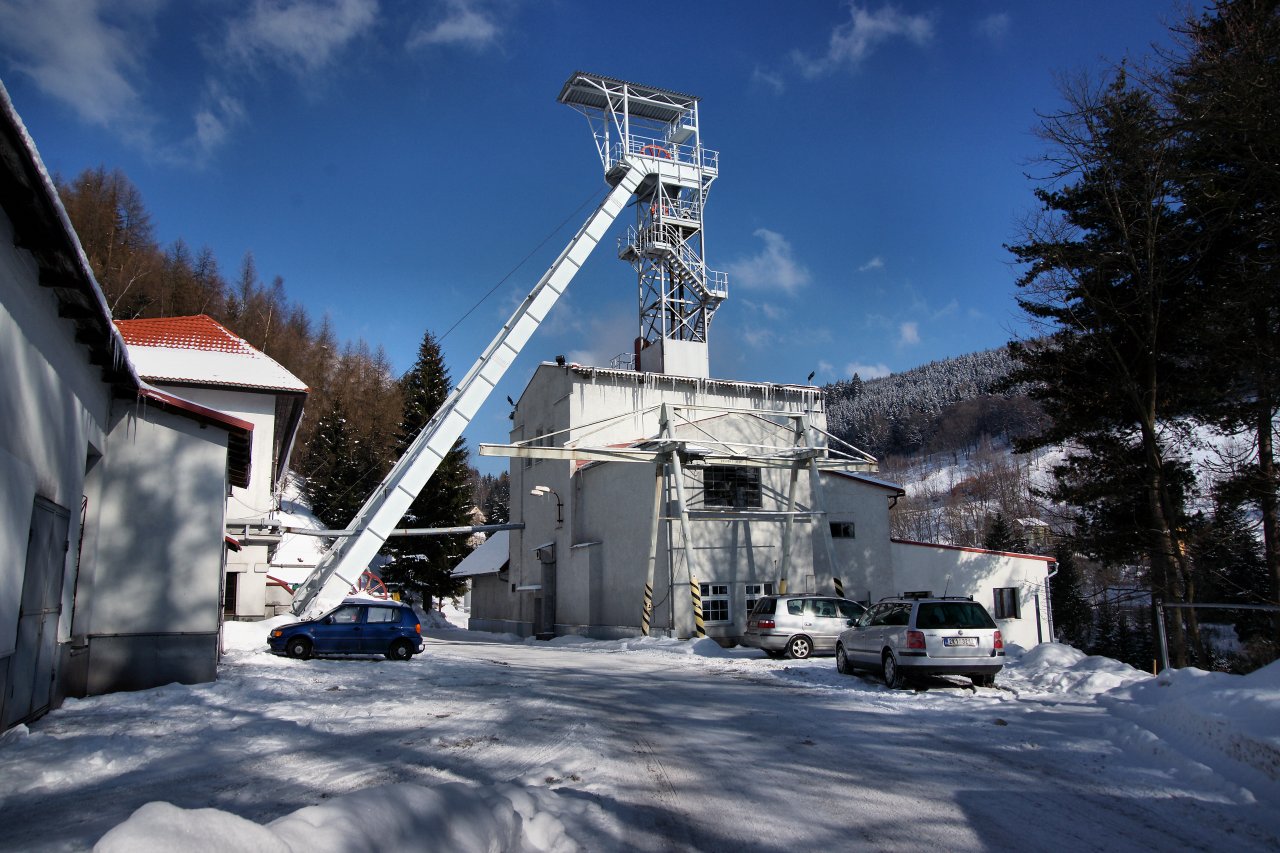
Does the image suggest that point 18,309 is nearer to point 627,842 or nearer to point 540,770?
point 540,770

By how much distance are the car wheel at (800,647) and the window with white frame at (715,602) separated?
7.52m

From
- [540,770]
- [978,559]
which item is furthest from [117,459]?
[978,559]

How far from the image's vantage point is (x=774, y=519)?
3045 cm

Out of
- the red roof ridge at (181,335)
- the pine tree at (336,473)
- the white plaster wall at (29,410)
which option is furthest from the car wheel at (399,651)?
the pine tree at (336,473)

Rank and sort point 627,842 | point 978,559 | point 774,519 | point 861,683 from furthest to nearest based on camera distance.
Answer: point 978,559 → point 774,519 → point 861,683 → point 627,842

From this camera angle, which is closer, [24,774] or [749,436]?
[24,774]

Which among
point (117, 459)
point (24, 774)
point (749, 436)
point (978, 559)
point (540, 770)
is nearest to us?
point (24, 774)

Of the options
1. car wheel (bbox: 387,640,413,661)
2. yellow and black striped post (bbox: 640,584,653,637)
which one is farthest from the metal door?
yellow and black striped post (bbox: 640,584,653,637)

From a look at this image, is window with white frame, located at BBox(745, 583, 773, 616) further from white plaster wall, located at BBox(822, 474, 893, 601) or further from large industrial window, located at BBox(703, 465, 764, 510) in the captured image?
white plaster wall, located at BBox(822, 474, 893, 601)

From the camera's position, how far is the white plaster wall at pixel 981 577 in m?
34.1

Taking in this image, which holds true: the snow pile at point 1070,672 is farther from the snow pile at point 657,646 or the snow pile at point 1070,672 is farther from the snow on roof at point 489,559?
the snow on roof at point 489,559

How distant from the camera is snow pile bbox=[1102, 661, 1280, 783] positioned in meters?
6.99

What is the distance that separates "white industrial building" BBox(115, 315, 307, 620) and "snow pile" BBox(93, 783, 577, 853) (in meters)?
26.3

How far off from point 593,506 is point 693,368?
10.1m
